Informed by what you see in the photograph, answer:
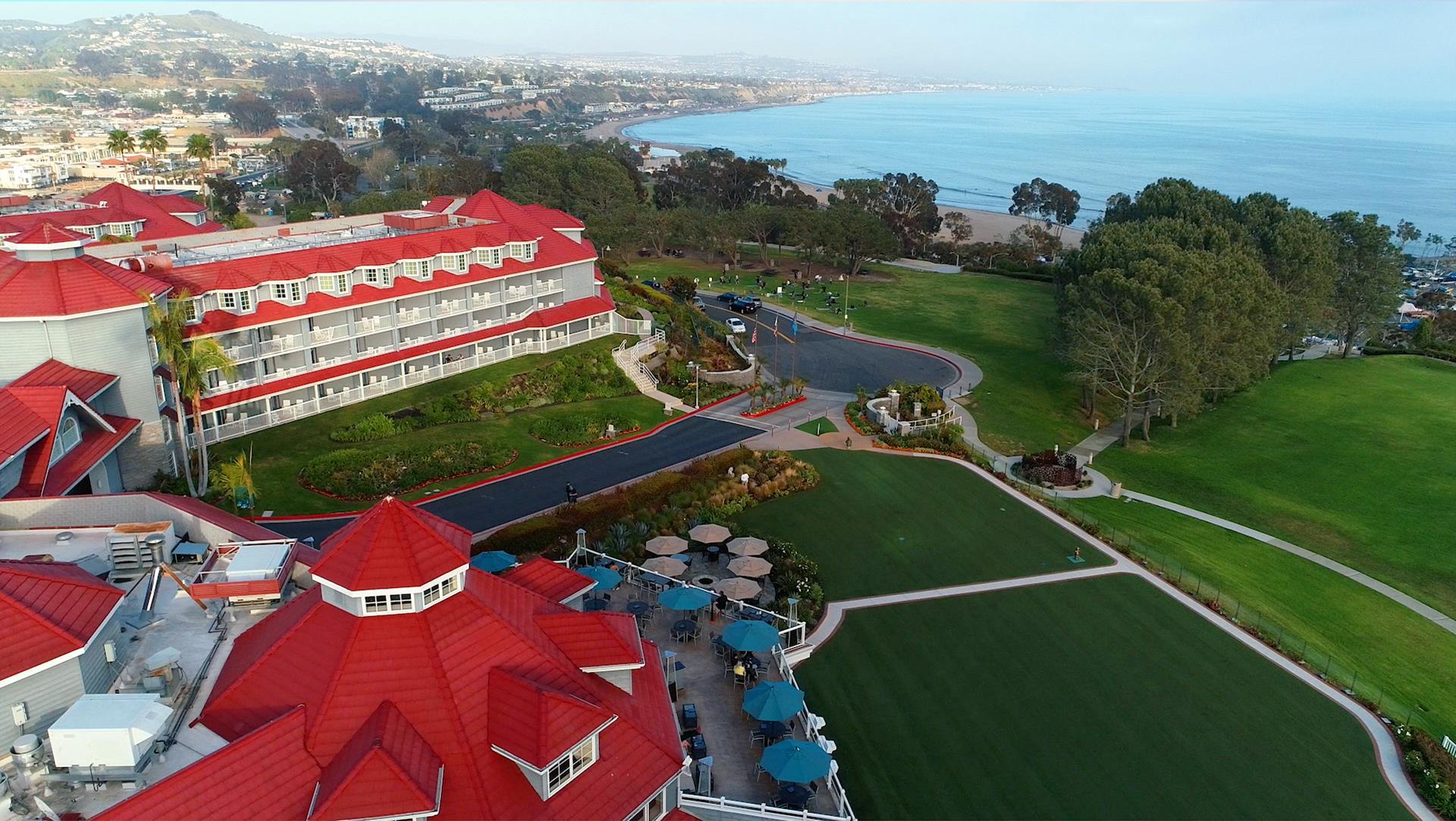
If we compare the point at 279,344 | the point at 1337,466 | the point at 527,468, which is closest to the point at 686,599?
the point at 527,468

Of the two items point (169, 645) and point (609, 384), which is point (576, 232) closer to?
point (609, 384)

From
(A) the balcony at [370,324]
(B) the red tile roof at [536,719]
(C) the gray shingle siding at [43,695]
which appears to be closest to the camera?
(C) the gray shingle siding at [43,695]

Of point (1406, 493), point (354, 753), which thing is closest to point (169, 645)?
point (354, 753)

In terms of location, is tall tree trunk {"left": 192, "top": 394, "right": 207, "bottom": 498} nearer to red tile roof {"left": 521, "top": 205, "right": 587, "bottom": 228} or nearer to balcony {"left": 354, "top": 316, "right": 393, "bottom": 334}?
balcony {"left": 354, "top": 316, "right": 393, "bottom": 334}

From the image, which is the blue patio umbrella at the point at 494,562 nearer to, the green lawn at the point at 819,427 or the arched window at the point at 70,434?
the arched window at the point at 70,434

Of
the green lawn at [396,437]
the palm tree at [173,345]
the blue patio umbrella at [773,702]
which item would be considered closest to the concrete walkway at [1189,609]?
the blue patio umbrella at [773,702]

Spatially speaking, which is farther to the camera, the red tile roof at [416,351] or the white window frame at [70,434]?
the red tile roof at [416,351]

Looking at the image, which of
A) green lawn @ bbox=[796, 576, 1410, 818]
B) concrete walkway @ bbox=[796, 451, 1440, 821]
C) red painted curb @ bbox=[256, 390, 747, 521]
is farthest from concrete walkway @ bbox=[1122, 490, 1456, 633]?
red painted curb @ bbox=[256, 390, 747, 521]
